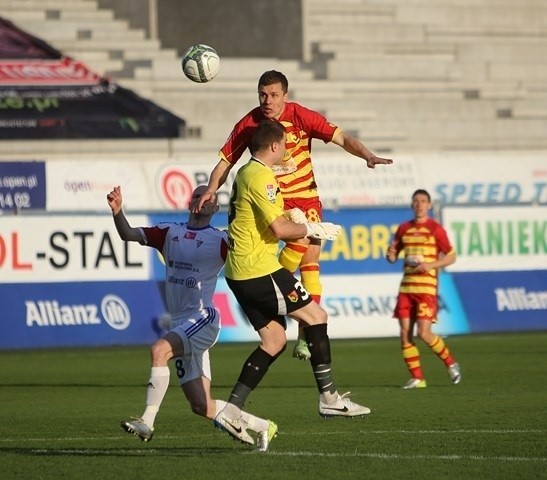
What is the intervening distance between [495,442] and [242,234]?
7.81 ft

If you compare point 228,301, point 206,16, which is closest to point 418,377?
point 228,301

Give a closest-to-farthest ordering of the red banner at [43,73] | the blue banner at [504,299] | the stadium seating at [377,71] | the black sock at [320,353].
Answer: the black sock at [320,353]
the blue banner at [504,299]
the red banner at [43,73]
the stadium seating at [377,71]

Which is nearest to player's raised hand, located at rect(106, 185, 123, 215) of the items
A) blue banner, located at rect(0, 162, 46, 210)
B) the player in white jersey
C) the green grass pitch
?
the player in white jersey

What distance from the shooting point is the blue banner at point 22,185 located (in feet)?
90.1

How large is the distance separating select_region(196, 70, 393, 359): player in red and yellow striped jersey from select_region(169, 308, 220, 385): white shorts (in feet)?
4.42

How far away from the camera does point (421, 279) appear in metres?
17.1

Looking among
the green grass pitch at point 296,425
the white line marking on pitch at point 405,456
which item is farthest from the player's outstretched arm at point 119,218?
the white line marking on pitch at point 405,456

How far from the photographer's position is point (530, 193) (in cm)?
3141

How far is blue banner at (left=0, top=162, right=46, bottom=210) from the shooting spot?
27469mm

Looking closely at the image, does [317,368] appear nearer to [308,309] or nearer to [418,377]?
[308,309]

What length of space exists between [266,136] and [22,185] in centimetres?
1795

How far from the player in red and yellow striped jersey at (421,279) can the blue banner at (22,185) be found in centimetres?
1176

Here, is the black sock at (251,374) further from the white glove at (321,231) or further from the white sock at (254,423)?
the white glove at (321,231)

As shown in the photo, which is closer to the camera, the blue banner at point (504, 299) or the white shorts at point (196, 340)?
the white shorts at point (196, 340)
